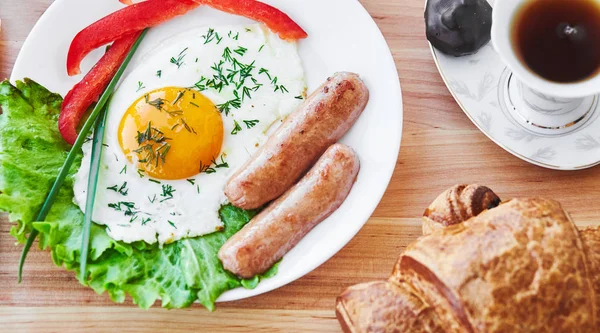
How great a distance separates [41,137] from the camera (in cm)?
272

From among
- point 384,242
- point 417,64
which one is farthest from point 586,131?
point 384,242

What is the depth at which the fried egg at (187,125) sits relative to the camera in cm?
268

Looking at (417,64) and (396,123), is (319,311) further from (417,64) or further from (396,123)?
(417,64)

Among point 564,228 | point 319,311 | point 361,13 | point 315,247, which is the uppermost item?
point 361,13

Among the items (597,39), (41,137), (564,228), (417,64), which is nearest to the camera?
(564,228)

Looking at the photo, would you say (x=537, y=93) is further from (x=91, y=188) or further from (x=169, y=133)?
(x=91, y=188)

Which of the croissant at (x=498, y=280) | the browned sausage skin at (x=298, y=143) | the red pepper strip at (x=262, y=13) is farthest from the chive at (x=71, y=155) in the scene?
the croissant at (x=498, y=280)

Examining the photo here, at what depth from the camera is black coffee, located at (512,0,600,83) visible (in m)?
2.53

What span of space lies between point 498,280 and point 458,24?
1192 millimetres

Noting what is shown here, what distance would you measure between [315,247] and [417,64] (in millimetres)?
1020

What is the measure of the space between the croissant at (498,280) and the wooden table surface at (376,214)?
21.1 inches

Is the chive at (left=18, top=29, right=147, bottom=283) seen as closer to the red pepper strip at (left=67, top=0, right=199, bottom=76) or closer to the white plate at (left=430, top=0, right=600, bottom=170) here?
the red pepper strip at (left=67, top=0, right=199, bottom=76)

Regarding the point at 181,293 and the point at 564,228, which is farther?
the point at 181,293

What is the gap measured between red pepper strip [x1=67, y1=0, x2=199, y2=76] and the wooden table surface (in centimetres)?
38
